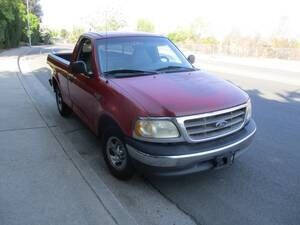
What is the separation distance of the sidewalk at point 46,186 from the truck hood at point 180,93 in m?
1.16

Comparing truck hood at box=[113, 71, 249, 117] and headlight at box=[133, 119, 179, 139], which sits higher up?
truck hood at box=[113, 71, 249, 117]

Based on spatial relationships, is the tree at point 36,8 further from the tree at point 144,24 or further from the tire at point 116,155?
the tire at point 116,155

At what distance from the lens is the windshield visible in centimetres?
438

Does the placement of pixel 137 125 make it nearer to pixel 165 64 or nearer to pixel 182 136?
pixel 182 136

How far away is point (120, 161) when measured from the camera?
12.8ft

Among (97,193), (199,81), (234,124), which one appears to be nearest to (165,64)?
(199,81)

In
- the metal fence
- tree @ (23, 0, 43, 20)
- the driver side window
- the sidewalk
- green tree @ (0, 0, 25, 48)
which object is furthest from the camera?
tree @ (23, 0, 43, 20)

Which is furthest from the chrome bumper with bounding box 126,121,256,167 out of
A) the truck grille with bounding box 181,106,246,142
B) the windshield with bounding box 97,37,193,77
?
the windshield with bounding box 97,37,193,77

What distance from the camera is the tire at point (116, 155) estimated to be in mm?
3691

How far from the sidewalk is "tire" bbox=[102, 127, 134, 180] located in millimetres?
280

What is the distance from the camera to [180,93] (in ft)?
11.8

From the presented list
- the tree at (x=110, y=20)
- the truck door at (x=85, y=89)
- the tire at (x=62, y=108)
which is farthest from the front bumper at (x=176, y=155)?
the tree at (x=110, y=20)

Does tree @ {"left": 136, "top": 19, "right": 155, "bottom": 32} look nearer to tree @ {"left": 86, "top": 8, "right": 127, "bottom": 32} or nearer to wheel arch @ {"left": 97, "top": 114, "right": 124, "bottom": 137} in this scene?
tree @ {"left": 86, "top": 8, "right": 127, "bottom": 32}

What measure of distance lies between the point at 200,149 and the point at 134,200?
3.20ft
